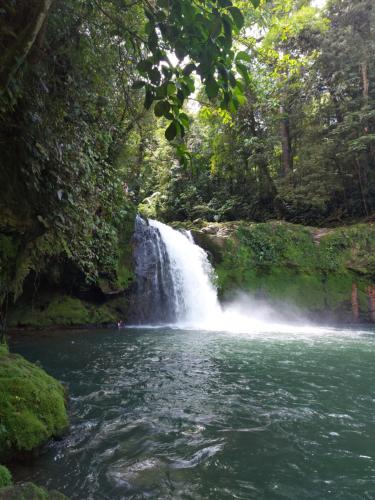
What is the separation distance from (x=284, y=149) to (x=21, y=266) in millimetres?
16703

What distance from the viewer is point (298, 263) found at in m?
15.1

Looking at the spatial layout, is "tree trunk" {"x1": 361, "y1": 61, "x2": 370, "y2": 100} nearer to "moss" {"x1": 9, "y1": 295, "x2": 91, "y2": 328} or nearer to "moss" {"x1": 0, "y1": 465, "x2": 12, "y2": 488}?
"moss" {"x1": 9, "y1": 295, "x2": 91, "y2": 328}

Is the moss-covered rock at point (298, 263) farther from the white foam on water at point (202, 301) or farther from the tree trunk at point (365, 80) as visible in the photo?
the tree trunk at point (365, 80)

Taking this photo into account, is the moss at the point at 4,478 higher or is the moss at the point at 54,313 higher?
the moss at the point at 54,313

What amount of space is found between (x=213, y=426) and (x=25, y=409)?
6.44ft

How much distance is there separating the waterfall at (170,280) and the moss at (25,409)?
859cm

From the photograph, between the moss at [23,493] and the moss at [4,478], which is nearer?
the moss at [23,493]

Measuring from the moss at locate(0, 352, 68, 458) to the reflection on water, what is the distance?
0.63 ft

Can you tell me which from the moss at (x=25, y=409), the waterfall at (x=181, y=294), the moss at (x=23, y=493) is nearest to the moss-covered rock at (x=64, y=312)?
the waterfall at (x=181, y=294)

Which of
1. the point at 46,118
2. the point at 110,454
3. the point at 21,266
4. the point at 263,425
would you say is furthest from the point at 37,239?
the point at 263,425

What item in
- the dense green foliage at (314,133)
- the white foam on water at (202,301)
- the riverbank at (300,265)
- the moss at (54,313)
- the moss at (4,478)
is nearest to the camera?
the moss at (4,478)

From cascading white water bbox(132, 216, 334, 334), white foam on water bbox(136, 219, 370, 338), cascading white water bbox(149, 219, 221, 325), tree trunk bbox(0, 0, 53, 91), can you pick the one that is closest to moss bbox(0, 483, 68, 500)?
tree trunk bbox(0, 0, 53, 91)

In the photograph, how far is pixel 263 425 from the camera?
4.15 metres

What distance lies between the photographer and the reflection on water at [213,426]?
3.08 metres
